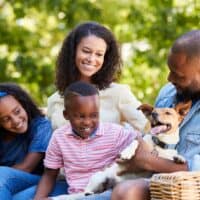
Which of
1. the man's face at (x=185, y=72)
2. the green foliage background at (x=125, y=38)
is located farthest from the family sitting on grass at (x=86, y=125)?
the green foliage background at (x=125, y=38)

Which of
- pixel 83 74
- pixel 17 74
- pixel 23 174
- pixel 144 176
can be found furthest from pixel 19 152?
pixel 17 74

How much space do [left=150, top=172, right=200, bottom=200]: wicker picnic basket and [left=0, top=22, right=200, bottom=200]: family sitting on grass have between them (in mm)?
134

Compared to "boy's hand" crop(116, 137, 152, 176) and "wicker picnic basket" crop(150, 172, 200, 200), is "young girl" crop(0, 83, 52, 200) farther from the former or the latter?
"wicker picnic basket" crop(150, 172, 200, 200)

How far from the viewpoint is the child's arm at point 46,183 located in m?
3.74

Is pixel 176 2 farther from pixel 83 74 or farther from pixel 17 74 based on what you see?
pixel 83 74

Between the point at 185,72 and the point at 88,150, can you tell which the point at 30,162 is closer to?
the point at 88,150

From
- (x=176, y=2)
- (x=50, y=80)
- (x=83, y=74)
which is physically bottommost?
(x=50, y=80)

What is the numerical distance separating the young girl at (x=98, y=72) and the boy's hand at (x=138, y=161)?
1.89 feet

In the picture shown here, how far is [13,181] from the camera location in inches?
151

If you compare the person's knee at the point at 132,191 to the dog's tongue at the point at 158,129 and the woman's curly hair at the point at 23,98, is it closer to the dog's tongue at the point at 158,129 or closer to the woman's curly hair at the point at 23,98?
the dog's tongue at the point at 158,129

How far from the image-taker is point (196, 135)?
357 cm

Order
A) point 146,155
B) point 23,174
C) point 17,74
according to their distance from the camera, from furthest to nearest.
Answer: point 17,74
point 23,174
point 146,155

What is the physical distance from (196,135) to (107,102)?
687 mm

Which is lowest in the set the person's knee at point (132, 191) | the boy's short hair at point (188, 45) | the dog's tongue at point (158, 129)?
the person's knee at point (132, 191)
